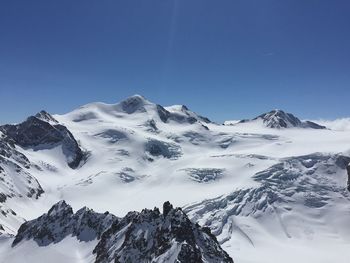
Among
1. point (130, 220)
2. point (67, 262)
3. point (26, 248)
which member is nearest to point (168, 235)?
point (130, 220)

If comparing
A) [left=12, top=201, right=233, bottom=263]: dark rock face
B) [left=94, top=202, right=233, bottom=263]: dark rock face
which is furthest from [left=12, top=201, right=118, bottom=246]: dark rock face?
[left=94, top=202, right=233, bottom=263]: dark rock face

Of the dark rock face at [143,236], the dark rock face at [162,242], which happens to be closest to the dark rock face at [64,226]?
the dark rock face at [143,236]

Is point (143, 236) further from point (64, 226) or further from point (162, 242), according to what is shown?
point (64, 226)

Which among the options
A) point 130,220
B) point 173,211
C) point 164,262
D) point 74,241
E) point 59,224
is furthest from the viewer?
point 59,224

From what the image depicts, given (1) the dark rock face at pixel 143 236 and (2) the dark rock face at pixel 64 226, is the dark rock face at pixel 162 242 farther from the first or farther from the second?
(2) the dark rock face at pixel 64 226

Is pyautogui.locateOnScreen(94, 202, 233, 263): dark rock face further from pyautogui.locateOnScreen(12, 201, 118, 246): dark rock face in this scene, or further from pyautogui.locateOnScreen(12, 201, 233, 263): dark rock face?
pyautogui.locateOnScreen(12, 201, 118, 246): dark rock face

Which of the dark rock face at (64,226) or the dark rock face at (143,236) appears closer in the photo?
the dark rock face at (143,236)

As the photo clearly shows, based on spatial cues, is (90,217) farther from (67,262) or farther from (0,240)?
(0,240)
